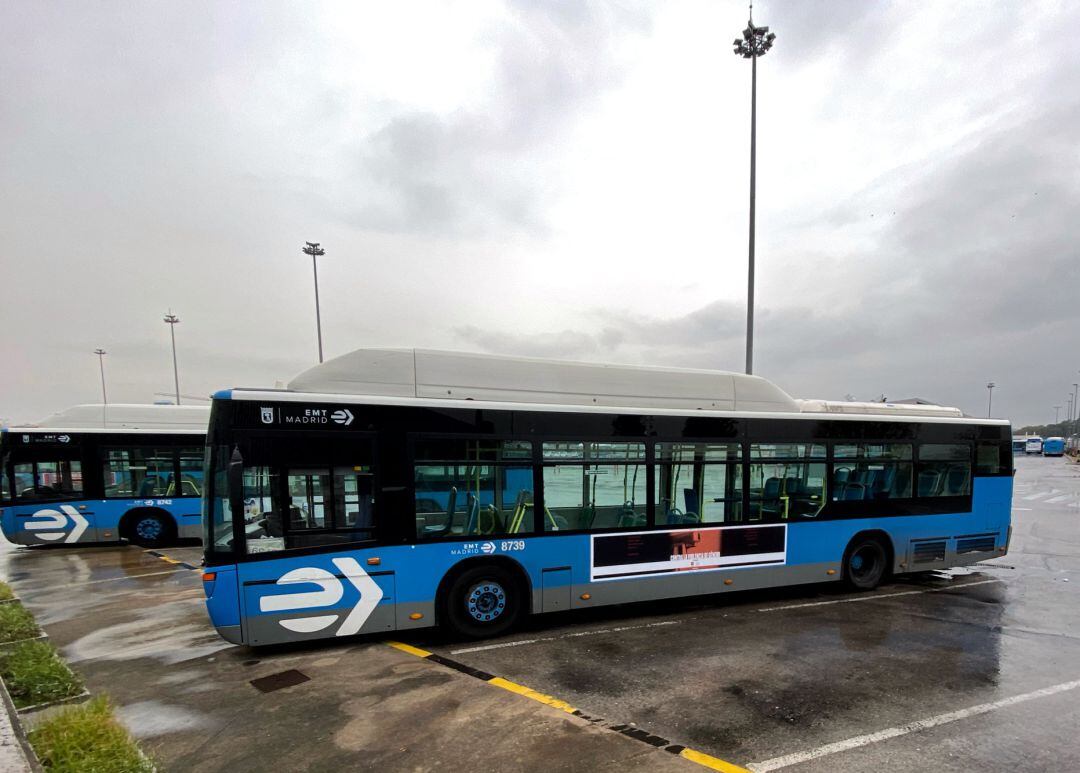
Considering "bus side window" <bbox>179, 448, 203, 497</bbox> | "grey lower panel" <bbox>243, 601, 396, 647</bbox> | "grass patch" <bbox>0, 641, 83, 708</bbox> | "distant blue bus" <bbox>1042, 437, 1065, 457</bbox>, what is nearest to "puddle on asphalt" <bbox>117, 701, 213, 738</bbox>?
"grass patch" <bbox>0, 641, 83, 708</bbox>

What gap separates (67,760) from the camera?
156 inches

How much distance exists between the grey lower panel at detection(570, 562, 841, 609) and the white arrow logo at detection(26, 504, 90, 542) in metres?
13.3

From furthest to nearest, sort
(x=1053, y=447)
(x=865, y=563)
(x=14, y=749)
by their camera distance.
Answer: (x=1053, y=447), (x=865, y=563), (x=14, y=749)

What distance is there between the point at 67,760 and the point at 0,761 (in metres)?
0.53

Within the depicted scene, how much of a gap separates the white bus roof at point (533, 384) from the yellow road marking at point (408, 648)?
2.93m

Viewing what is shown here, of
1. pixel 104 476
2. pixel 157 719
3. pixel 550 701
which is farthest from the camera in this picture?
pixel 104 476

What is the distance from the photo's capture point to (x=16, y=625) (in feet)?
24.3

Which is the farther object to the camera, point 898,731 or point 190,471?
point 190,471

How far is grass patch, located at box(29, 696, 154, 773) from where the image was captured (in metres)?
3.94

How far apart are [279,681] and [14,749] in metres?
2.29

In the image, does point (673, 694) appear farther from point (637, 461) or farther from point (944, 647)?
point (944, 647)

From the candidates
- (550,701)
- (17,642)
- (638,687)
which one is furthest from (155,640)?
(638,687)

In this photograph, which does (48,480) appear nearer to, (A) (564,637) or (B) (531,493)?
(B) (531,493)

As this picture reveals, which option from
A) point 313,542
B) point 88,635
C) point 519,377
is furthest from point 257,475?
point 88,635
